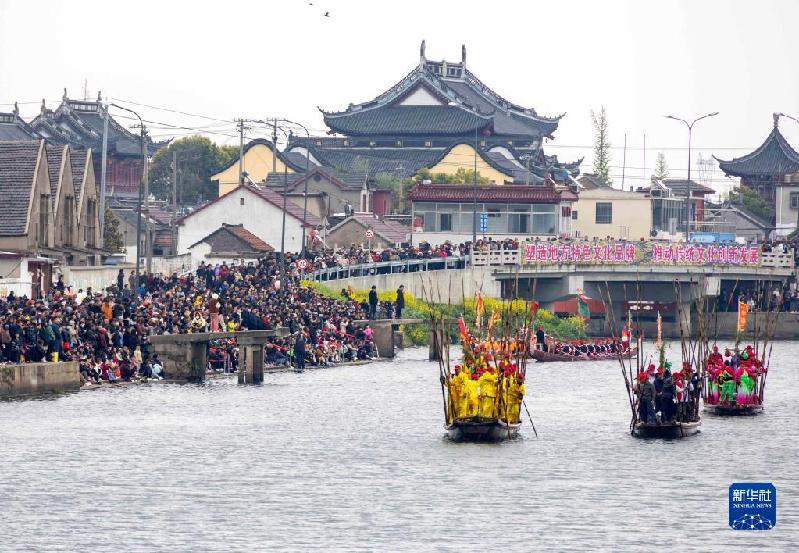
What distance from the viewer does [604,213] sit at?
15050 centimetres

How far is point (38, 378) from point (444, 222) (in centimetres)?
6888

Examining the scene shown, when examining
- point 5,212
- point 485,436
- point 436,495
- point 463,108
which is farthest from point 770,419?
point 463,108

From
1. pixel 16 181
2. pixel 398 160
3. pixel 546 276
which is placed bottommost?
pixel 546 276

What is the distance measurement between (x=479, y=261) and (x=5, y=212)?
3350 cm

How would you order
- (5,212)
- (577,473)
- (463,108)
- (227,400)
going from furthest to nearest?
(463,108)
(5,212)
(227,400)
(577,473)

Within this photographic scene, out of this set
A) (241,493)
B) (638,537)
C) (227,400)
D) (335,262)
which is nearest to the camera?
(638,537)

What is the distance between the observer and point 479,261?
10919 cm

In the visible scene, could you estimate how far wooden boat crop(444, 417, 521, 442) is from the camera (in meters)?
56.0

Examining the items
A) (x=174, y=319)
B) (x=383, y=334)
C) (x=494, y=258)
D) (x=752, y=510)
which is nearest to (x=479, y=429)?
(x=752, y=510)

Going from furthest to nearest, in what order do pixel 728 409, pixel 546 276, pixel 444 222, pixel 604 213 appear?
1. pixel 604 213
2. pixel 444 222
3. pixel 546 276
4. pixel 728 409

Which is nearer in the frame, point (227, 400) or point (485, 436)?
point (485, 436)

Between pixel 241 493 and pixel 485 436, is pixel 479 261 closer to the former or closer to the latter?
pixel 485 436

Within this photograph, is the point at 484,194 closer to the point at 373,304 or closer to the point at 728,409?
the point at 373,304

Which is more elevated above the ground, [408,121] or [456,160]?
[408,121]
